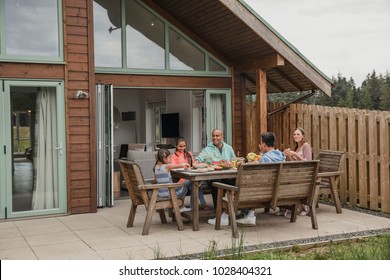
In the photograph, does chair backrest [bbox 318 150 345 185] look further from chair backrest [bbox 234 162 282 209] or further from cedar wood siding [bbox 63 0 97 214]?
cedar wood siding [bbox 63 0 97 214]

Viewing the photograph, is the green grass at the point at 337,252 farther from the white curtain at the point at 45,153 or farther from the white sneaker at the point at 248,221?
the white curtain at the point at 45,153

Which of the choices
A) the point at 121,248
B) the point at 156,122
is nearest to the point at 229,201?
the point at 121,248

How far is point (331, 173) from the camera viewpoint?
6.94 meters

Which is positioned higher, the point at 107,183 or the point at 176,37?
the point at 176,37

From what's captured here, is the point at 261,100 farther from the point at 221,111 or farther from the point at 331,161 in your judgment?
the point at 331,161

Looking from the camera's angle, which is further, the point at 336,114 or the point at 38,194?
the point at 336,114

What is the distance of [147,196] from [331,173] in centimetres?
275

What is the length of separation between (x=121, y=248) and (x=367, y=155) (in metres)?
4.10

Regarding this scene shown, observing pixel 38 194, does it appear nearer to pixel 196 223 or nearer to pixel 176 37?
pixel 196 223

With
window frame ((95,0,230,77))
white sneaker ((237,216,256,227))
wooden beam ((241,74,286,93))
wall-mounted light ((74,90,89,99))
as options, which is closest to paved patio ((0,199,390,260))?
white sneaker ((237,216,256,227))

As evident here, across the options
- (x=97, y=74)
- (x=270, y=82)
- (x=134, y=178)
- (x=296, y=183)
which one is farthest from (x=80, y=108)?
(x=270, y=82)

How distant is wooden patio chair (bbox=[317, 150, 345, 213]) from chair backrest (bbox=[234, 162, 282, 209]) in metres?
1.40

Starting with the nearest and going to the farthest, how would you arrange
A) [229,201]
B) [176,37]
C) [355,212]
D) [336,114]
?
1. [229,201]
2. [355,212]
3. [336,114]
4. [176,37]

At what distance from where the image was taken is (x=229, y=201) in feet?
18.3
